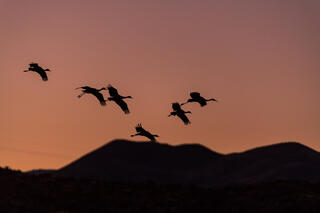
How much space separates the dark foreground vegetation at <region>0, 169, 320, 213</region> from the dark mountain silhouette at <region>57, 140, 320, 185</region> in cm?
5936

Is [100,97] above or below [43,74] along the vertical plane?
below

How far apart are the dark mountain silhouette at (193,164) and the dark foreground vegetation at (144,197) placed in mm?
59357

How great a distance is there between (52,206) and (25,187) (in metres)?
2.98

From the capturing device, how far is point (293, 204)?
38719mm

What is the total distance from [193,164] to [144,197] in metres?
Answer: 106

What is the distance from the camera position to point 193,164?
147m

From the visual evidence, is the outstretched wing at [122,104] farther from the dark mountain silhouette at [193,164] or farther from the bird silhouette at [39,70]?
the dark mountain silhouette at [193,164]

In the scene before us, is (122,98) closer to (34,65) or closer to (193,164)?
(34,65)

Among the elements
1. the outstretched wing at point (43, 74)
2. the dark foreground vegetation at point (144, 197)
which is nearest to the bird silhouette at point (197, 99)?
the outstretched wing at point (43, 74)

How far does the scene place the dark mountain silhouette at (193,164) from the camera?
369 feet

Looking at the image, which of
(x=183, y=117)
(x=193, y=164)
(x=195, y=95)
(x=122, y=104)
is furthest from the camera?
(x=193, y=164)

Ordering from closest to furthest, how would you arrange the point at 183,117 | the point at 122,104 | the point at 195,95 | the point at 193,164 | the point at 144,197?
the point at 122,104 < the point at 195,95 < the point at 183,117 < the point at 144,197 < the point at 193,164

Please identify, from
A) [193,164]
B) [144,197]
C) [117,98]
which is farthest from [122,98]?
[193,164]

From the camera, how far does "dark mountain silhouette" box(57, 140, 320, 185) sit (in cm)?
11250
